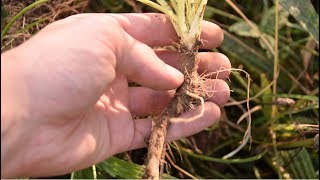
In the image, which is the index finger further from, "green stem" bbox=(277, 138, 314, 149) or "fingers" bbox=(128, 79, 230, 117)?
"green stem" bbox=(277, 138, 314, 149)

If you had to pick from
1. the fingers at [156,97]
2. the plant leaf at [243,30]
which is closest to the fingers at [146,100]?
the fingers at [156,97]

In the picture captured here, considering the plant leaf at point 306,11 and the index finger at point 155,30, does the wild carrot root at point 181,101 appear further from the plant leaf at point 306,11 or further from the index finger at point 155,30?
the plant leaf at point 306,11

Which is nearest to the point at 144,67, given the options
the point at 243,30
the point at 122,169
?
the point at 122,169

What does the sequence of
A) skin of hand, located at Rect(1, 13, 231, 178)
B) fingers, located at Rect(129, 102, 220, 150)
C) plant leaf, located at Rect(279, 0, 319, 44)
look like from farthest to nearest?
plant leaf, located at Rect(279, 0, 319, 44), fingers, located at Rect(129, 102, 220, 150), skin of hand, located at Rect(1, 13, 231, 178)

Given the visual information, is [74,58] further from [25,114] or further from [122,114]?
[122,114]

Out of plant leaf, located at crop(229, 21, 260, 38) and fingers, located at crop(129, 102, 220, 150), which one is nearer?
fingers, located at crop(129, 102, 220, 150)

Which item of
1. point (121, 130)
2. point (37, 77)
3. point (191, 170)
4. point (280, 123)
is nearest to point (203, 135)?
point (191, 170)

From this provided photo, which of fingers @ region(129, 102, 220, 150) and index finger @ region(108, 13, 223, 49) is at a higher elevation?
index finger @ region(108, 13, 223, 49)

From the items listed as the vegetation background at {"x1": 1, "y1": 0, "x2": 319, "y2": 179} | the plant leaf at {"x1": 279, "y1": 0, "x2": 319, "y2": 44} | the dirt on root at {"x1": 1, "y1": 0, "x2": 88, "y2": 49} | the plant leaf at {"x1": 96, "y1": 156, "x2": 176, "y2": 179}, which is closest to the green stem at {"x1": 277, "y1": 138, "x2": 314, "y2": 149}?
the vegetation background at {"x1": 1, "y1": 0, "x2": 319, "y2": 179}
